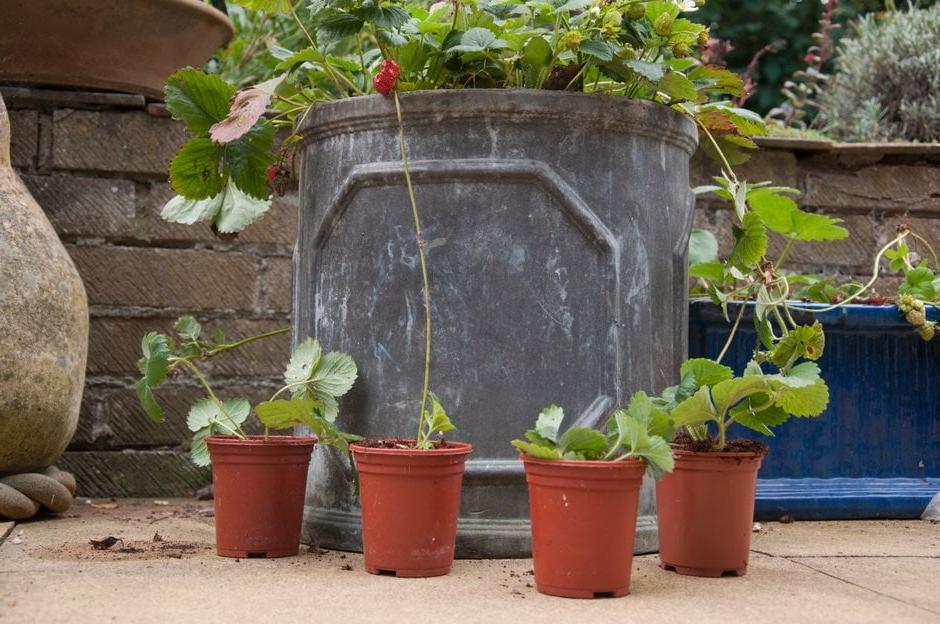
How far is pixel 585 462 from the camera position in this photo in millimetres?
1571

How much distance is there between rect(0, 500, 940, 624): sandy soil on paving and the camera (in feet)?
4.70

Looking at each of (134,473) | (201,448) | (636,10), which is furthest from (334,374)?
(134,473)

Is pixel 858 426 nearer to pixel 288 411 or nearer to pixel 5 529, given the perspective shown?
pixel 288 411

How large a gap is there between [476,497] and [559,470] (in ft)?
1.21

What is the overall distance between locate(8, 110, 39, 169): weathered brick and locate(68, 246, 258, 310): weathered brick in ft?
0.78

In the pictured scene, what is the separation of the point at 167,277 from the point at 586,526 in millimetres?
1562

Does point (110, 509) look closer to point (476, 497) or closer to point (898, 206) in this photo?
point (476, 497)

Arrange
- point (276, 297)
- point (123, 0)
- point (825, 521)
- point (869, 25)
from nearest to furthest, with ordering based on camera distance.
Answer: point (825, 521) < point (123, 0) < point (276, 297) < point (869, 25)

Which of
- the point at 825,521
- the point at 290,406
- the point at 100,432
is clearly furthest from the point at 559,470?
the point at 100,432

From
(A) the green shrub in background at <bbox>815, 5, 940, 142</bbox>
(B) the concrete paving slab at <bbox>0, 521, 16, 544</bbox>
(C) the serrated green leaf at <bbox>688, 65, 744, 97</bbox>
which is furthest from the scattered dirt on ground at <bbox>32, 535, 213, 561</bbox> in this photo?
(A) the green shrub in background at <bbox>815, 5, 940, 142</bbox>

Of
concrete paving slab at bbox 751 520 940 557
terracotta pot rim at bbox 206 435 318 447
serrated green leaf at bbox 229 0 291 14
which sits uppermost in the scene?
serrated green leaf at bbox 229 0 291 14

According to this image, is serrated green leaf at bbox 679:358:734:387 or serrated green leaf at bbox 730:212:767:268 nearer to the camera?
serrated green leaf at bbox 679:358:734:387

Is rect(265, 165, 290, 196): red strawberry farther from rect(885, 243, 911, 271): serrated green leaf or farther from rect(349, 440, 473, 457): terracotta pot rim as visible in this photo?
rect(885, 243, 911, 271): serrated green leaf

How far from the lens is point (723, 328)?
2.49 meters
